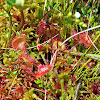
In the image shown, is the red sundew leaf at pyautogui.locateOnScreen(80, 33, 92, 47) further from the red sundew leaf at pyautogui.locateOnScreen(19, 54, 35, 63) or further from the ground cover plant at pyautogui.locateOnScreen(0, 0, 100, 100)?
the red sundew leaf at pyautogui.locateOnScreen(19, 54, 35, 63)

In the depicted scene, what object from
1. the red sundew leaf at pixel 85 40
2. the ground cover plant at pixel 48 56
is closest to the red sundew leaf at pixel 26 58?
the ground cover plant at pixel 48 56

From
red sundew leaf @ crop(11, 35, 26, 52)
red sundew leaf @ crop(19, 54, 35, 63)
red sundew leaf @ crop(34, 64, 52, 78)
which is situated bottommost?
red sundew leaf @ crop(34, 64, 52, 78)

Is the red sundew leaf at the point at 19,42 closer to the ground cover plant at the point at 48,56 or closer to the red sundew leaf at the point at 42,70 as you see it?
the ground cover plant at the point at 48,56

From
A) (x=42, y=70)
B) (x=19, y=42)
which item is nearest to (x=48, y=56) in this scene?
(x=42, y=70)

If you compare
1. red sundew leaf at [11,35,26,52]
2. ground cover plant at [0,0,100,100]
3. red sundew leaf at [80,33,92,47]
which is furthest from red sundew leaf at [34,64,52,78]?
red sundew leaf at [80,33,92,47]

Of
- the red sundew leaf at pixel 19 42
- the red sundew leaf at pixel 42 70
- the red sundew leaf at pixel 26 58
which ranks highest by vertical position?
the red sundew leaf at pixel 19 42

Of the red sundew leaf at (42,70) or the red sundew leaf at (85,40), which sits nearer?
the red sundew leaf at (42,70)

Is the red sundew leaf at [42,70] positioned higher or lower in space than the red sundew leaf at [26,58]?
lower
